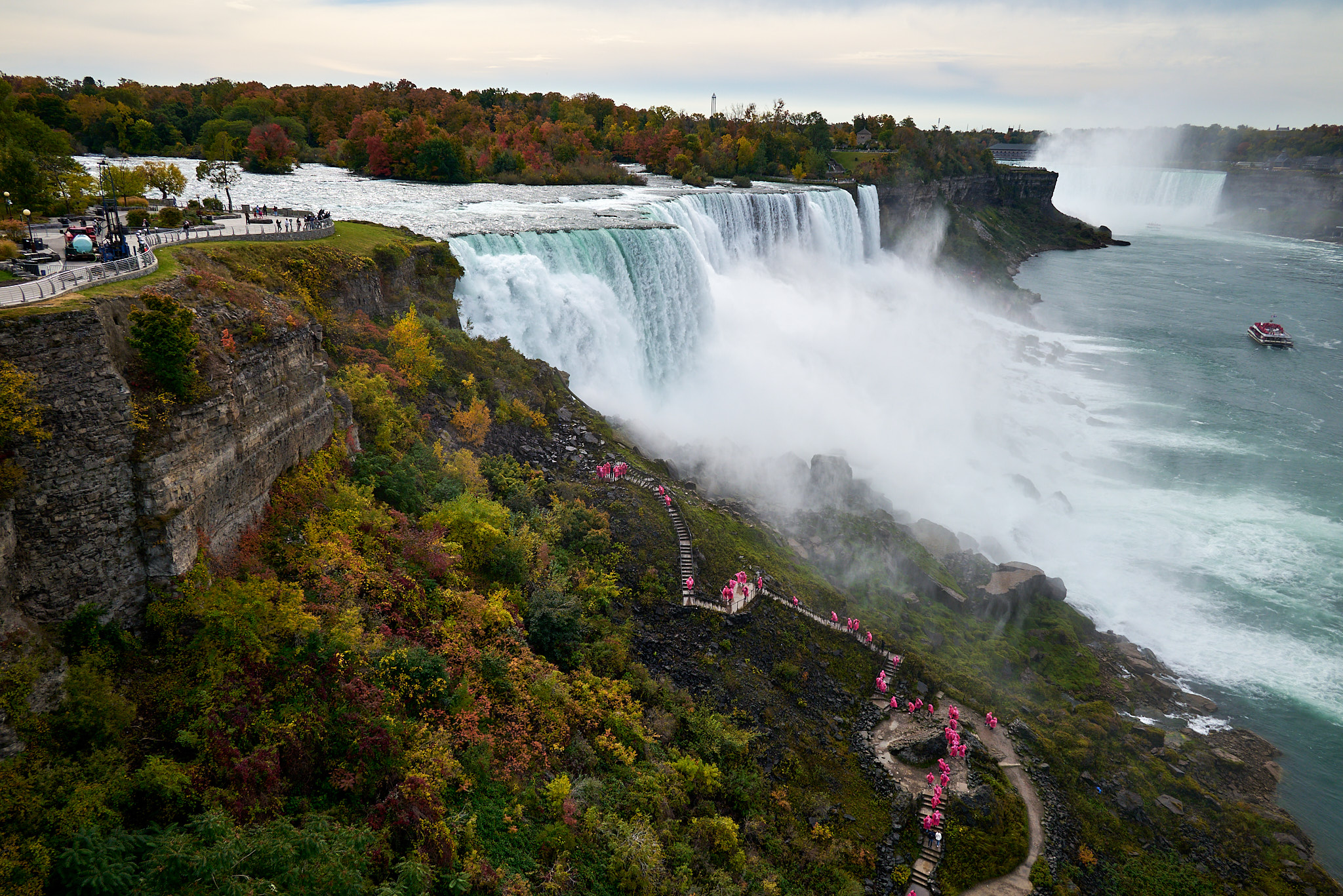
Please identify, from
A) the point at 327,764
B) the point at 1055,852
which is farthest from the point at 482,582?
the point at 1055,852

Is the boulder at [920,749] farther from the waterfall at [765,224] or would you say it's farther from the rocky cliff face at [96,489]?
the waterfall at [765,224]

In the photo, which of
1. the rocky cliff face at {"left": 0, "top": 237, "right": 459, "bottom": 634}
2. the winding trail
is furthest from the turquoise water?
the rocky cliff face at {"left": 0, "top": 237, "right": 459, "bottom": 634}

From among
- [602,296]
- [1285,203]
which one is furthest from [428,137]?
[1285,203]

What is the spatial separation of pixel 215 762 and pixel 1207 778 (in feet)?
94.4

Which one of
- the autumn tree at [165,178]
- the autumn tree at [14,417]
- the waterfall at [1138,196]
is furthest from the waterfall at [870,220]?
the waterfall at [1138,196]

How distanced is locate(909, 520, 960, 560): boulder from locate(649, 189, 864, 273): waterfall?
2422 centimetres

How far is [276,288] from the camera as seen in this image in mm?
22922

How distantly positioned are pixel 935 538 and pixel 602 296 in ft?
67.8

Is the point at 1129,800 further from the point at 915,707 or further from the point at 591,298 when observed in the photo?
the point at 591,298

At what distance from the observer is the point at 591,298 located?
38.3m

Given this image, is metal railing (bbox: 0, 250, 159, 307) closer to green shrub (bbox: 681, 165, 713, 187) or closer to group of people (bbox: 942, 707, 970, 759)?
group of people (bbox: 942, 707, 970, 759)

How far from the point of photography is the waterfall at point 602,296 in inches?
1409

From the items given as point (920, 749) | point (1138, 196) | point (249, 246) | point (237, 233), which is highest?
point (1138, 196)

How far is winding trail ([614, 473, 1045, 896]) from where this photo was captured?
19216 mm
